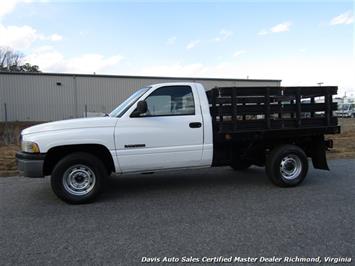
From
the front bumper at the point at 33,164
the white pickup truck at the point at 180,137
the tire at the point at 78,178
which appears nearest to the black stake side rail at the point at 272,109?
the white pickup truck at the point at 180,137

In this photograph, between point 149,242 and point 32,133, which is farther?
point 32,133

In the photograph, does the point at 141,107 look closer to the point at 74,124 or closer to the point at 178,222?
the point at 74,124

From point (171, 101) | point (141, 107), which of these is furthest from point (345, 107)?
point (141, 107)

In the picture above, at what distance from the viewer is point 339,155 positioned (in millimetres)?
10445

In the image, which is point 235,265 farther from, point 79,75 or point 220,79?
point 220,79

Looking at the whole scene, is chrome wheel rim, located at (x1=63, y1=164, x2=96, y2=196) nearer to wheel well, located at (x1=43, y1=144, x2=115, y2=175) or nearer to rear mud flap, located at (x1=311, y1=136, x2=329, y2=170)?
wheel well, located at (x1=43, y1=144, x2=115, y2=175)

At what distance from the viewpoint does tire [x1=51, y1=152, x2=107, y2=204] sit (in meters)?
5.37

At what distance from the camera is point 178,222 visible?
4551 millimetres

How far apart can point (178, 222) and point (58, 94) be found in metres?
31.0

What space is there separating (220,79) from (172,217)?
34446mm

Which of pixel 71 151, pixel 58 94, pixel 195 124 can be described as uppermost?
pixel 58 94

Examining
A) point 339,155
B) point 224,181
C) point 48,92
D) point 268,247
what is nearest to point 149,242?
point 268,247

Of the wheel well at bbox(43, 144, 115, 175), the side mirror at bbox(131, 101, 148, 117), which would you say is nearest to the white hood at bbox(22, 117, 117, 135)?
the wheel well at bbox(43, 144, 115, 175)

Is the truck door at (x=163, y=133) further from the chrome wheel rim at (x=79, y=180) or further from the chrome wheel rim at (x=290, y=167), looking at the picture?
the chrome wheel rim at (x=290, y=167)
